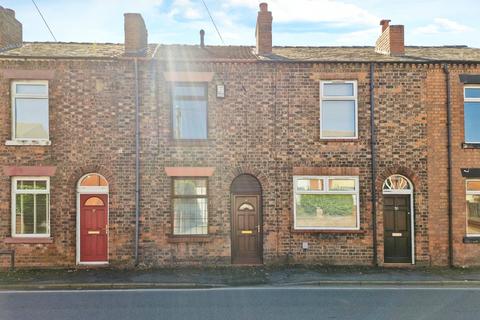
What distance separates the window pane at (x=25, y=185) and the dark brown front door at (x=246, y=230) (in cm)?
645

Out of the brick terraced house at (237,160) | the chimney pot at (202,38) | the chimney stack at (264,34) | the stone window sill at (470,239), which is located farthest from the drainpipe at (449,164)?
the chimney pot at (202,38)

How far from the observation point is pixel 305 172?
12.9 meters

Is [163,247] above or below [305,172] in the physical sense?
below

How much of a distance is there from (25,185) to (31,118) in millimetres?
2150

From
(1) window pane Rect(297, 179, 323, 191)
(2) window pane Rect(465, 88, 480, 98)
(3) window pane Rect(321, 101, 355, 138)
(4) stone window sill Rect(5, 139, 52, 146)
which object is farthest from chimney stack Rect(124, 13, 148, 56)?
(2) window pane Rect(465, 88, 480, 98)

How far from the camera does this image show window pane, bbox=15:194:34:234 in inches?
497

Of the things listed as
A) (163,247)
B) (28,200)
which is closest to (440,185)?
(163,247)

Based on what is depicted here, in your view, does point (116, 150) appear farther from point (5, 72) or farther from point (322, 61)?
point (322, 61)

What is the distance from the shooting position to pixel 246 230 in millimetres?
12922

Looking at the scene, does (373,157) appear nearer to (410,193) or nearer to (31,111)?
(410,193)

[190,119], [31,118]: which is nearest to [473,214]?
[190,119]

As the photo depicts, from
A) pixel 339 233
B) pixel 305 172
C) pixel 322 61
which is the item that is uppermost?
pixel 322 61

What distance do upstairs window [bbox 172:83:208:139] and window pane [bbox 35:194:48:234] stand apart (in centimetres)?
473

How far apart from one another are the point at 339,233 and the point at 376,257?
4.51 ft
